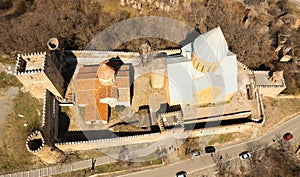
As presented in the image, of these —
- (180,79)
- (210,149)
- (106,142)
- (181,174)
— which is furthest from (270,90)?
(106,142)

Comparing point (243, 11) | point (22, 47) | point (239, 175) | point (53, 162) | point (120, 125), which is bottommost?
point (239, 175)

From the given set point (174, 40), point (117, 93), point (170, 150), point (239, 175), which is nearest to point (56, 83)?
point (117, 93)

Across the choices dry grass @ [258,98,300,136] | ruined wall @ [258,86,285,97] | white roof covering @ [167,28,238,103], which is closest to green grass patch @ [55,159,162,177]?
white roof covering @ [167,28,238,103]

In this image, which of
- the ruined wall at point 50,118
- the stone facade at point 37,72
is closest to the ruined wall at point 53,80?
the stone facade at point 37,72

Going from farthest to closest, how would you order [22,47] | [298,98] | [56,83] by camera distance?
[298,98] < [22,47] < [56,83]

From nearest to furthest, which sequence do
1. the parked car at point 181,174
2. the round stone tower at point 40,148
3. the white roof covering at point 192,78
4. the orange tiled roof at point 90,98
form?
the round stone tower at point 40,148
the orange tiled roof at point 90,98
the parked car at point 181,174
the white roof covering at point 192,78

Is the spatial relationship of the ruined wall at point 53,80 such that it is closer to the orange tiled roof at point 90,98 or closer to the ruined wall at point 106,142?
the orange tiled roof at point 90,98

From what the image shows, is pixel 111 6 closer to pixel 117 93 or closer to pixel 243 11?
pixel 117 93
